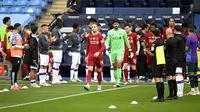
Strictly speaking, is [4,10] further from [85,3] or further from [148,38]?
[148,38]

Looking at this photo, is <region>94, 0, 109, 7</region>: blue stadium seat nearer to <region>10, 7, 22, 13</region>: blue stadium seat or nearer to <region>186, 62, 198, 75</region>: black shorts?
<region>10, 7, 22, 13</region>: blue stadium seat

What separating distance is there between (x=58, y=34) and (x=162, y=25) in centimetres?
768

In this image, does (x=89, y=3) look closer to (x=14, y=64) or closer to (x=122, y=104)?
(x=14, y=64)

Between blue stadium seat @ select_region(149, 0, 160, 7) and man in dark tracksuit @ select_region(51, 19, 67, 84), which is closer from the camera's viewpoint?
man in dark tracksuit @ select_region(51, 19, 67, 84)

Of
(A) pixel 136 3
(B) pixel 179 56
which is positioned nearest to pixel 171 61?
(B) pixel 179 56

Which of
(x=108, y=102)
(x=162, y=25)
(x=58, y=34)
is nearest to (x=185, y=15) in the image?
(x=162, y=25)

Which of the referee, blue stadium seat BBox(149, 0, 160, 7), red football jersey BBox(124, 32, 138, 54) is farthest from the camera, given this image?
blue stadium seat BBox(149, 0, 160, 7)

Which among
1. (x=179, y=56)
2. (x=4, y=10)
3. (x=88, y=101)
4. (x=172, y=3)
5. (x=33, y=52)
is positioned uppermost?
(x=172, y=3)

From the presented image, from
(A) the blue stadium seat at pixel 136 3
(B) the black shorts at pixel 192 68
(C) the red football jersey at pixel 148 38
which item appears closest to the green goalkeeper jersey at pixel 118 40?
(C) the red football jersey at pixel 148 38

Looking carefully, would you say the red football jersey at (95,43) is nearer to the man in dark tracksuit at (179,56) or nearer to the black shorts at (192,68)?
the black shorts at (192,68)

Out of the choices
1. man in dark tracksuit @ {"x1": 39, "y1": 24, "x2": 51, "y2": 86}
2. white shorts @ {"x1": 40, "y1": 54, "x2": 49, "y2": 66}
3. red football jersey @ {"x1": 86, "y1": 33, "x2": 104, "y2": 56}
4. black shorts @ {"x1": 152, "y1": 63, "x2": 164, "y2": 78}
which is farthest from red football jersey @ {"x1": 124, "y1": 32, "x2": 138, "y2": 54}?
black shorts @ {"x1": 152, "y1": 63, "x2": 164, "y2": 78}

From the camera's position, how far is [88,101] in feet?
63.4

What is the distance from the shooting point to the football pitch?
17.0 meters

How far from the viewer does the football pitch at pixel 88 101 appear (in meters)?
17.0
